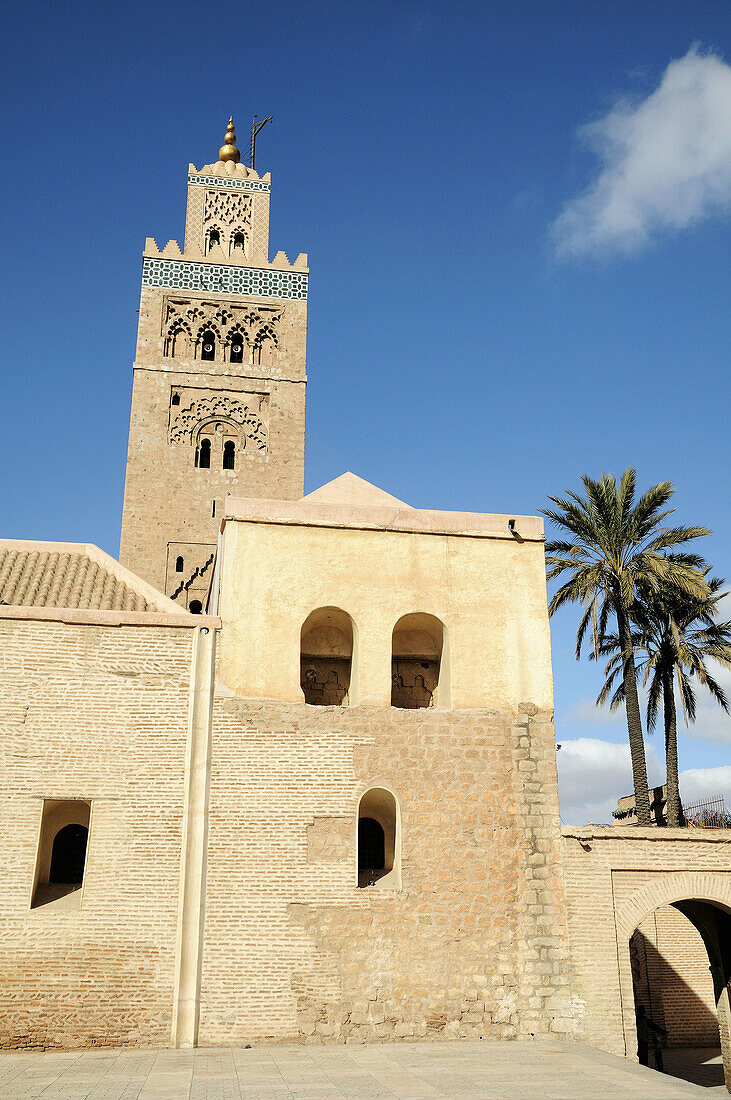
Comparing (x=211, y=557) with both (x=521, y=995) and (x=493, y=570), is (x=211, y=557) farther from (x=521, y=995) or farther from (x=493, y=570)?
(x=521, y=995)

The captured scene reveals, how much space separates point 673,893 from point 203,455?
14.9 m

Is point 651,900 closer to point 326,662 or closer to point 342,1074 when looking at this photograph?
point 342,1074

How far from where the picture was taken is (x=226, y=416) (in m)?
23.2

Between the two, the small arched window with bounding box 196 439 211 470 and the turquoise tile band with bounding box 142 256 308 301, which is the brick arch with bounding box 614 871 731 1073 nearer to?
the small arched window with bounding box 196 439 211 470

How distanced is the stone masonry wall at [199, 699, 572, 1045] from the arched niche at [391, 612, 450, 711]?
4.21ft

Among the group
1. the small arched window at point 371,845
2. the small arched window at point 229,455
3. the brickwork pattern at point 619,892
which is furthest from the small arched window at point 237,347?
the brickwork pattern at point 619,892

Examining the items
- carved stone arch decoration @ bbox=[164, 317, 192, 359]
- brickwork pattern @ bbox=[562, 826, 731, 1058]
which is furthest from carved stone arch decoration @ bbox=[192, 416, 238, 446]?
brickwork pattern @ bbox=[562, 826, 731, 1058]

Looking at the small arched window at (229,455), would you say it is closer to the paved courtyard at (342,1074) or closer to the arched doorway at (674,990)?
the arched doorway at (674,990)

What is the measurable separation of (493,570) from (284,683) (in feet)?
11.3

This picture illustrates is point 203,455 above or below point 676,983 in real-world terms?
above

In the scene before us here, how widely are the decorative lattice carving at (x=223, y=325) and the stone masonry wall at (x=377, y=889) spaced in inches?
542

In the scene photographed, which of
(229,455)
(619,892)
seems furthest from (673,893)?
(229,455)

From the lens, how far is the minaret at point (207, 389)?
21.8 meters

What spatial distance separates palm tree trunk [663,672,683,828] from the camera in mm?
16922
